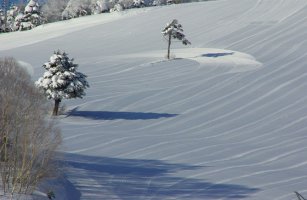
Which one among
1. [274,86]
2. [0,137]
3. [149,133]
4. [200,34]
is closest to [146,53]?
[200,34]

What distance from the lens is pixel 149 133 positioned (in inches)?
1761

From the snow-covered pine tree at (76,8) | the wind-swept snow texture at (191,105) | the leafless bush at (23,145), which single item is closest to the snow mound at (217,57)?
the wind-swept snow texture at (191,105)

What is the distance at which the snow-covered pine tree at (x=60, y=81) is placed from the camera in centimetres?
4869

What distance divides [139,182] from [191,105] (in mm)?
24200

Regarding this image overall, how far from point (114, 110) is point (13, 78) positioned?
24527mm

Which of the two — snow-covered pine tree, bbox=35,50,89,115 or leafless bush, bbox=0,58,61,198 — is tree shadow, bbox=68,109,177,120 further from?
A: leafless bush, bbox=0,58,61,198

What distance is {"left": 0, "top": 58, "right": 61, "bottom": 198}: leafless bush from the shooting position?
2220cm

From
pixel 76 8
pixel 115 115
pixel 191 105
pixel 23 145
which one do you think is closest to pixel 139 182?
pixel 23 145

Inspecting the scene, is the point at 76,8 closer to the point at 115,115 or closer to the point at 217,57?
the point at 217,57

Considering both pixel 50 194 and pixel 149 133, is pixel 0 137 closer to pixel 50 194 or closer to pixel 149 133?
pixel 50 194

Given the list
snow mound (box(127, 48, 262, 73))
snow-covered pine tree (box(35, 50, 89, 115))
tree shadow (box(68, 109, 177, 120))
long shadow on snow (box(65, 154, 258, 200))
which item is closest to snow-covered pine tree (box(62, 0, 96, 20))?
snow mound (box(127, 48, 262, 73))

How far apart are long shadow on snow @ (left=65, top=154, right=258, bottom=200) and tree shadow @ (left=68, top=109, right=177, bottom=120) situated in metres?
14.2

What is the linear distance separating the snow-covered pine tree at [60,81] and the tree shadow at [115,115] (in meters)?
1.85

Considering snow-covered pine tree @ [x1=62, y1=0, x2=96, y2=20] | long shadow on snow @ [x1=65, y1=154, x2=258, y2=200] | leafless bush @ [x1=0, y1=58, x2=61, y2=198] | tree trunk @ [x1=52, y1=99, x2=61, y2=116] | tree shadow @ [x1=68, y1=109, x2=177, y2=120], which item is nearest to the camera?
leafless bush @ [x1=0, y1=58, x2=61, y2=198]
